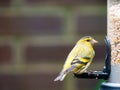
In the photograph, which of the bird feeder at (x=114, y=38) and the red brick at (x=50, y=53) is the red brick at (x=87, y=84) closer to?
the red brick at (x=50, y=53)

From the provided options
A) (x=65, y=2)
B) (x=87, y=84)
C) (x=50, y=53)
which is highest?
(x=65, y=2)

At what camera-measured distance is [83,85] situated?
4.00 m

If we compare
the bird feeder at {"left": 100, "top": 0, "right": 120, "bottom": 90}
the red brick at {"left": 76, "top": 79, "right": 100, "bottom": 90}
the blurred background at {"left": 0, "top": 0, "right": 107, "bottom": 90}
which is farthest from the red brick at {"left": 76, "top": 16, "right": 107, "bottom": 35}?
the bird feeder at {"left": 100, "top": 0, "right": 120, "bottom": 90}

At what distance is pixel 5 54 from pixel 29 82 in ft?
0.42

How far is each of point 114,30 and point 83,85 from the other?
0.54 m

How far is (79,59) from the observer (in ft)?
11.3

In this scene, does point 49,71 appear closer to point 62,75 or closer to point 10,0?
point 10,0

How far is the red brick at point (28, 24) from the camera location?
399 cm

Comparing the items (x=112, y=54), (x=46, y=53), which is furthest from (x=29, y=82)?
(x=112, y=54)

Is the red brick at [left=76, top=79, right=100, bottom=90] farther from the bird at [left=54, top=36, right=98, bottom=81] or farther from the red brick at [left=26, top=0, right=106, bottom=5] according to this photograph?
the bird at [left=54, top=36, right=98, bottom=81]

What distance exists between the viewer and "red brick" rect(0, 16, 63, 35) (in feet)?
13.1

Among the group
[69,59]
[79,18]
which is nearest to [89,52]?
[69,59]

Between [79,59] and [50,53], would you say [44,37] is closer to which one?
[50,53]

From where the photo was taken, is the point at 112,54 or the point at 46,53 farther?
the point at 46,53
